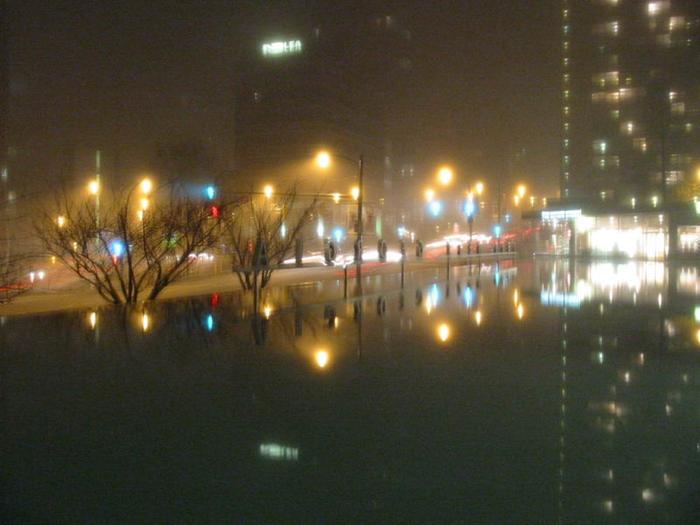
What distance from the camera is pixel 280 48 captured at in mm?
138125

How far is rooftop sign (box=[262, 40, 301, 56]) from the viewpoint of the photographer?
137375mm

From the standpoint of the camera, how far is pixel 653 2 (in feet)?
300

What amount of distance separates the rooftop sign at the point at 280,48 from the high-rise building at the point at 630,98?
5338 centimetres

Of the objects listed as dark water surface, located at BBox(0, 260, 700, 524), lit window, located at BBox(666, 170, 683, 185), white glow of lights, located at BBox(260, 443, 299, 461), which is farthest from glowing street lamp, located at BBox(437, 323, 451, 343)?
lit window, located at BBox(666, 170, 683, 185)

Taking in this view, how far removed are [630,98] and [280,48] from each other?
66472mm

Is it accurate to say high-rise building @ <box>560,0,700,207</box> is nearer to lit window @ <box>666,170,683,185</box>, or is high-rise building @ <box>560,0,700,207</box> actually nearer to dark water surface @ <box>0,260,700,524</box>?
lit window @ <box>666,170,683,185</box>

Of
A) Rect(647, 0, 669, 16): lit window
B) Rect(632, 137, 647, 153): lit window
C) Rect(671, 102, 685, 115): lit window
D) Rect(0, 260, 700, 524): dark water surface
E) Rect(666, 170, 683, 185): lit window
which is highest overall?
Rect(647, 0, 669, 16): lit window

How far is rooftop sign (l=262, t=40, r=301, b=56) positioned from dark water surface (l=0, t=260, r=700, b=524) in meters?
128

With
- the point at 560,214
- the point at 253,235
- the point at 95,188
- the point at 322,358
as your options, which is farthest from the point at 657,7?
the point at 322,358

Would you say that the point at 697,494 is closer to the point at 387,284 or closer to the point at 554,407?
the point at 554,407

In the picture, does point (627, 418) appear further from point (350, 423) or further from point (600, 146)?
point (600, 146)

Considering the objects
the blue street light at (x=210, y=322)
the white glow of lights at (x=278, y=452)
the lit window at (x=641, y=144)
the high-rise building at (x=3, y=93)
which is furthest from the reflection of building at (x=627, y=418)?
the lit window at (x=641, y=144)

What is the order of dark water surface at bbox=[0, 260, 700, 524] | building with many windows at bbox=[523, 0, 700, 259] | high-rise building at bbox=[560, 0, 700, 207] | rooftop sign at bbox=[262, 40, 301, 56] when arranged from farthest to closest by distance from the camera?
rooftop sign at bbox=[262, 40, 301, 56] < high-rise building at bbox=[560, 0, 700, 207] < building with many windows at bbox=[523, 0, 700, 259] < dark water surface at bbox=[0, 260, 700, 524]

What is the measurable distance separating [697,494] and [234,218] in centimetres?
2404
